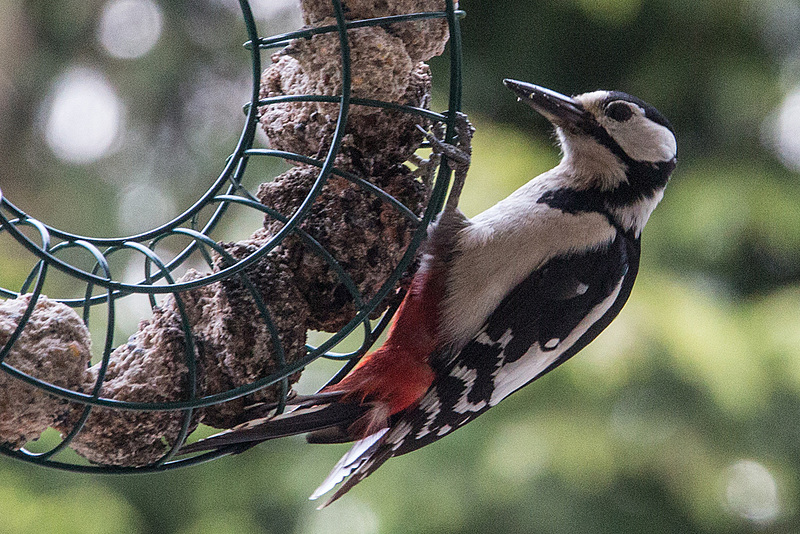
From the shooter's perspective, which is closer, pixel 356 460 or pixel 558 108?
pixel 356 460

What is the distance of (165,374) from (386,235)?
0.43 metres

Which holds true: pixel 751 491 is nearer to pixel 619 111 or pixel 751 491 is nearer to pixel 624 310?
A: pixel 624 310

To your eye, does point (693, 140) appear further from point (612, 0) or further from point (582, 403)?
point (582, 403)

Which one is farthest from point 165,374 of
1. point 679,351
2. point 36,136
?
point 36,136

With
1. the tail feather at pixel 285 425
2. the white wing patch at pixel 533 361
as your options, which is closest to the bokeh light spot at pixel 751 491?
the white wing patch at pixel 533 361

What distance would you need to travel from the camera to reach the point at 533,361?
1.86 meters

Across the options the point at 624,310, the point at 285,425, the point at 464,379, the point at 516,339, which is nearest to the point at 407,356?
the point at 464,379

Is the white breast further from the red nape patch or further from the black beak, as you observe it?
the black beak

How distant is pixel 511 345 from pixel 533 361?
82mm

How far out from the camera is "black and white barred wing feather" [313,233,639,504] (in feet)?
5.78

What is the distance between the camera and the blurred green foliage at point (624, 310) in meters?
2.95

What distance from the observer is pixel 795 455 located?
11.6ft

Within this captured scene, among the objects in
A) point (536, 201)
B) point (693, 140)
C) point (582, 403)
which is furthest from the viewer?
point (693, 140)

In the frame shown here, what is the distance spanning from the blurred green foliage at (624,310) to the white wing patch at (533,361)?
0.94 metres
